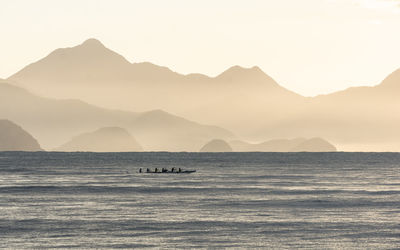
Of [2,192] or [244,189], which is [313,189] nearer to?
[244,189]

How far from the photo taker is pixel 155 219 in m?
81.4

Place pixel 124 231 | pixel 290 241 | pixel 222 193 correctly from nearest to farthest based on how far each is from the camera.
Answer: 1. pixel 290 241
2. pixel 124 231
3. pixel 222 193

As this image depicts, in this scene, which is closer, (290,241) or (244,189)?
(290,241)

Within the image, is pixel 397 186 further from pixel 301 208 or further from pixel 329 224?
pixel 329 224

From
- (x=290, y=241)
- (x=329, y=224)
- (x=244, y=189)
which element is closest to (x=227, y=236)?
(x=290, y=241)

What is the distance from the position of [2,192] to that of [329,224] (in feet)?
200

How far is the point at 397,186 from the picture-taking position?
5512 inches

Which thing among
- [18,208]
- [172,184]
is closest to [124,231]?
[18,208]

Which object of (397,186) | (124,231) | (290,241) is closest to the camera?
(290,241)

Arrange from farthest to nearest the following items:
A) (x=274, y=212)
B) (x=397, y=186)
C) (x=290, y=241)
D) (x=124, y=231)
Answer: (x=397, y=186)
(x=274, y=212)
(x=124, y=231)
(x=290, y=241)

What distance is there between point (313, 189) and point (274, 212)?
40964 millimetres

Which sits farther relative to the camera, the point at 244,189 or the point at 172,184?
the point at 172,184

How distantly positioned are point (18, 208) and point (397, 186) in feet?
239

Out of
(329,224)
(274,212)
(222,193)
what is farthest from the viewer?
(222,193)
